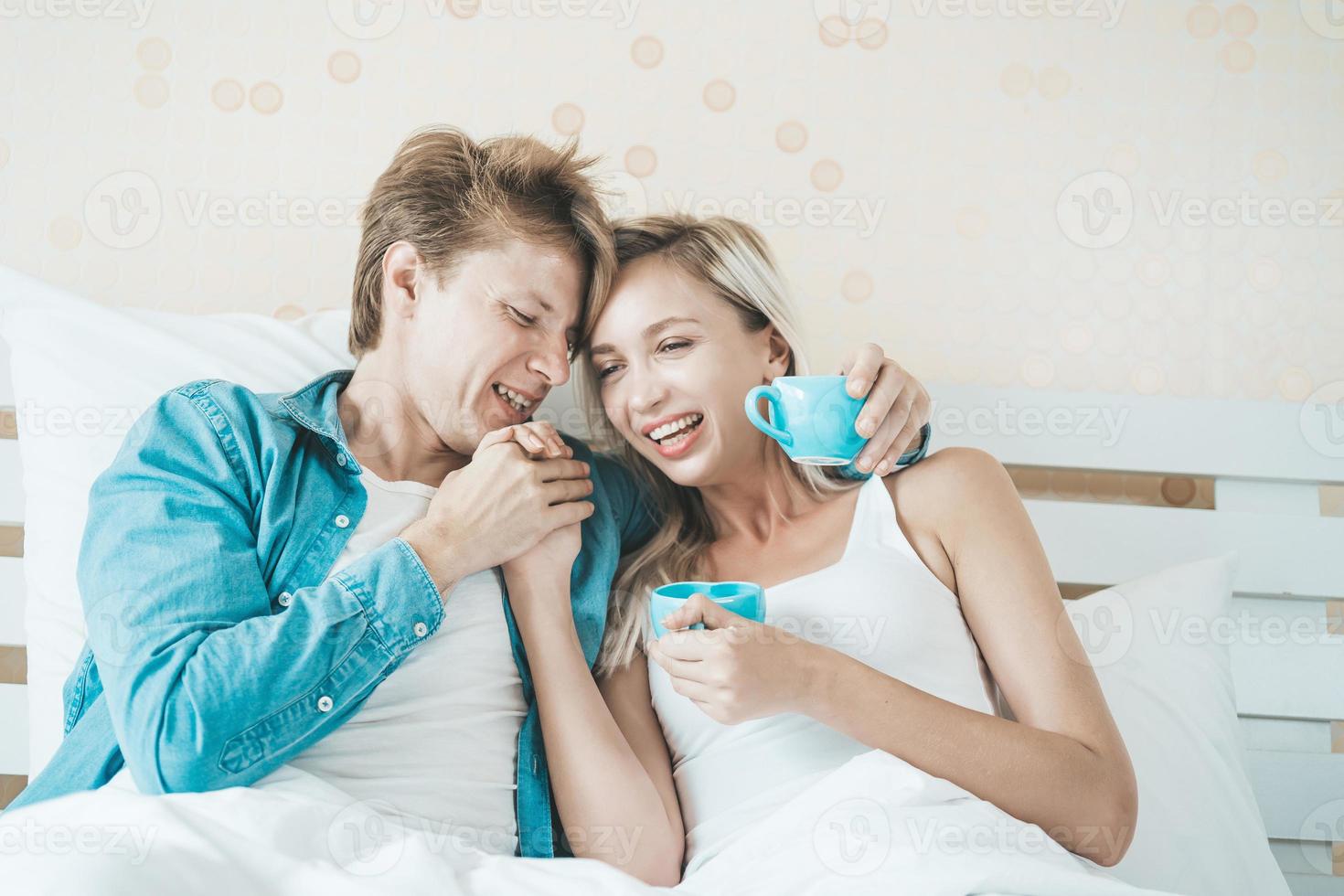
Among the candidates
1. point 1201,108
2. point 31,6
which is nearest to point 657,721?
point 1201,108

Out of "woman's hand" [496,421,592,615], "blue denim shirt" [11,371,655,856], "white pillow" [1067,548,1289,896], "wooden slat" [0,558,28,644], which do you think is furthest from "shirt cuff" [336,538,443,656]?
"white pillow" [1067,548,1289,896]

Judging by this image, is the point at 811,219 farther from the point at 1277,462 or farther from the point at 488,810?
the point at 488,810

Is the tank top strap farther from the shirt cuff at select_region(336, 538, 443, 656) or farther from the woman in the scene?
the shirt cuff at select_region(336, 538, 443, 656)

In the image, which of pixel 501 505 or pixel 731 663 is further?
pixel 501 505

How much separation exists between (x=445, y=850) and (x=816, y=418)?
2.05 feet

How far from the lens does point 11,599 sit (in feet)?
4.95

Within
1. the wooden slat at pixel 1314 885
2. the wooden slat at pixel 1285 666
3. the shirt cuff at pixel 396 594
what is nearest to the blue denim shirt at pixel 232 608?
the shirt cuff at pixel 396 594

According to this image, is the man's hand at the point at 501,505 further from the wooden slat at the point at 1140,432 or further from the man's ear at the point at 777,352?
the wooden slat at the point at 1140,432

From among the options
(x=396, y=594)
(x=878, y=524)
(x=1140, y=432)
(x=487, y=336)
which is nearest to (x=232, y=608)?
(x=396, y=594)

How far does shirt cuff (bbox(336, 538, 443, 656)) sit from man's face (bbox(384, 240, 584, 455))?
0.26 meters

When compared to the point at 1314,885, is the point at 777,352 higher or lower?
higher

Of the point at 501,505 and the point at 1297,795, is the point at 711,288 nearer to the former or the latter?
the point at 501,505

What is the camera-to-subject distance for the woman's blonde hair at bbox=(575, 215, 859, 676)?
1.38 m

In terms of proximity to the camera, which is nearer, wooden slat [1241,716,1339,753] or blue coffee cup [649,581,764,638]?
blue coffee cup [649,581,764,638]
